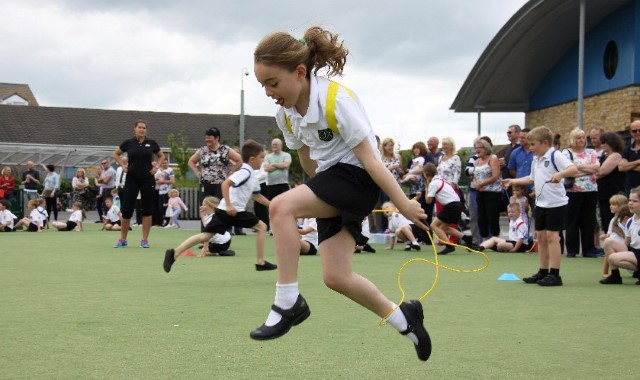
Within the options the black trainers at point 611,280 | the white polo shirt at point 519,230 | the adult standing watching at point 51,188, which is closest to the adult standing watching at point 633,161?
the white polo shirt at point 519,230

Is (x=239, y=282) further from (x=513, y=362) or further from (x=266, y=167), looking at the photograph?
(x=266, y=167)

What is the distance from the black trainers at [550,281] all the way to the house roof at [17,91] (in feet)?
237

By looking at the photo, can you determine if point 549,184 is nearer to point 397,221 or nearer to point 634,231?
point 634,231

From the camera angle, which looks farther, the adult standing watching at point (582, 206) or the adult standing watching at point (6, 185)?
the adult standing watching at point (6, 185)

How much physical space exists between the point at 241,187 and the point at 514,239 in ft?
17.3

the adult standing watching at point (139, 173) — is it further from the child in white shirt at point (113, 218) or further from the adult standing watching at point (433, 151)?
the child in white shirt at point (113, 218)

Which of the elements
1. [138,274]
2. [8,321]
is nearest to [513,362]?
[8,321]

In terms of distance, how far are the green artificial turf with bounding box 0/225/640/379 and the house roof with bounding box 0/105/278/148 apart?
49967 mm

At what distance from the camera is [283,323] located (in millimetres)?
4207

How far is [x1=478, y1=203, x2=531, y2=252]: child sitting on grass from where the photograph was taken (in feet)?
45.1

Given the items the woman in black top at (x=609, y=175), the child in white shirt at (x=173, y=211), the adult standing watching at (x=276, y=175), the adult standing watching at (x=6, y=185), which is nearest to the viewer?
the woman in black top at (x=609, y=175)

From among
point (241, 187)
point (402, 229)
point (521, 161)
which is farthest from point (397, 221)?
point (241, 187)

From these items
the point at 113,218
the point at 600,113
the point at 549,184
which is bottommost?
the point at 113,218

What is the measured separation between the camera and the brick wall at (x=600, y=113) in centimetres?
2077
